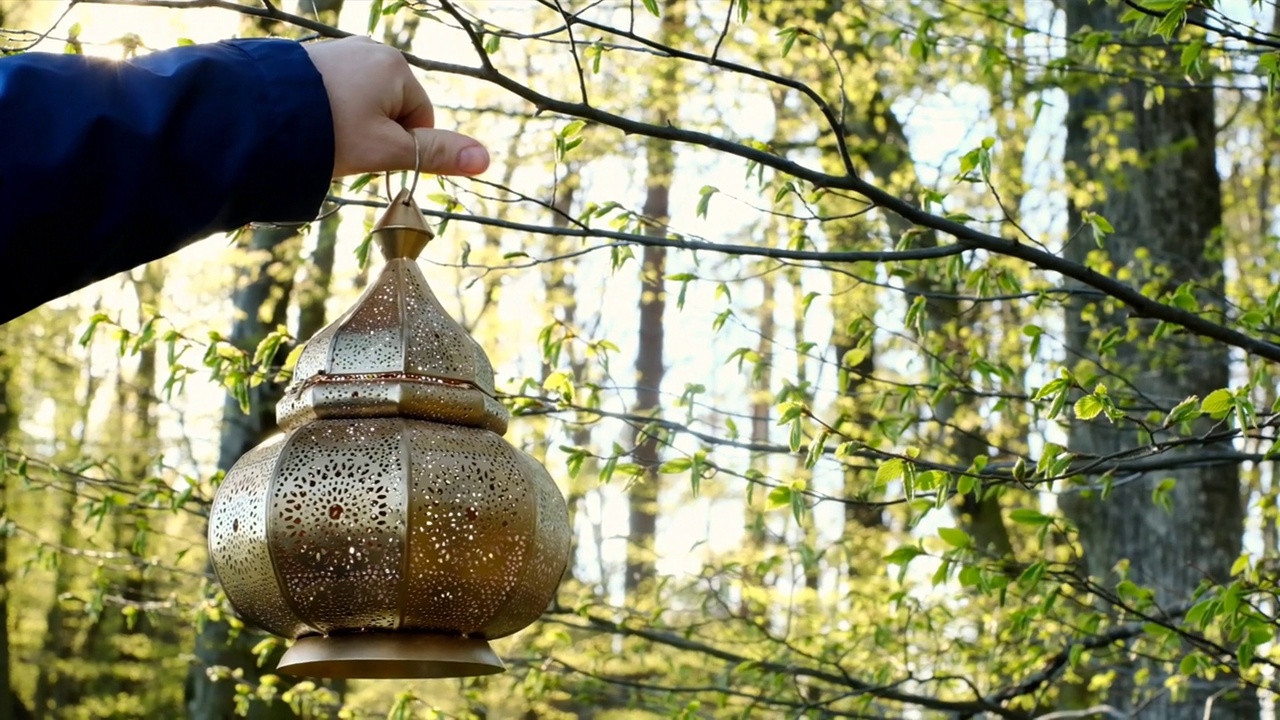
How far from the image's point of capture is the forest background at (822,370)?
9.54 ft

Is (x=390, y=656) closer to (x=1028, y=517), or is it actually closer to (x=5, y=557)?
(x=1028, y=517)

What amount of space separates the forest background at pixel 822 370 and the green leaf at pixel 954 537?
2 centimetres

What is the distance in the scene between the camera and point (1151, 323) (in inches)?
244

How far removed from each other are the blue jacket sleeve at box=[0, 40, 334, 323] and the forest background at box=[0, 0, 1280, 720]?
978 mm

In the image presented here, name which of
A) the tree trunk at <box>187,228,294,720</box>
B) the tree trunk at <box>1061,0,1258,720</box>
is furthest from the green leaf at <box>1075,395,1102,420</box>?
the tree trunk at <box>187,228,294,720</box>

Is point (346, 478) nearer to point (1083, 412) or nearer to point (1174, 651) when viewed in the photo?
point (1083, 412)

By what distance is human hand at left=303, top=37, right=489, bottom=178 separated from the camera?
1209 millimetres

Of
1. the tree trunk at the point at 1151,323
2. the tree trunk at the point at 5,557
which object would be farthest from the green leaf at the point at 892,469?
the tree trunk at the point at 5,557

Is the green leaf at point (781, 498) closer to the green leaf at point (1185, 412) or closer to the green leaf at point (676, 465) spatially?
the green leaf at point (676, 465)

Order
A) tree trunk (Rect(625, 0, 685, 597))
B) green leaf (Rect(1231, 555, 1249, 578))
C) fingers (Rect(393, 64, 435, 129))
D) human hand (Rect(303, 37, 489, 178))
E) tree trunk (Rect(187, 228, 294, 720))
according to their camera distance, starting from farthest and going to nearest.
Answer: tree trunk (Rect(625, 0, 685, 597))
tree trunk (Rect(187, 228, 294, 720))
green leaf (Rect(1231, 555, 1249, 578))
fingers (Rect(393, 64, 435, 129))
human hand (Rect(303, 37, 489, 178))

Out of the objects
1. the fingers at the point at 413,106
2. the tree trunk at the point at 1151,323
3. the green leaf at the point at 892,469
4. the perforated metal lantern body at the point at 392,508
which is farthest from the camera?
the tree trunk at the point at 1151,323

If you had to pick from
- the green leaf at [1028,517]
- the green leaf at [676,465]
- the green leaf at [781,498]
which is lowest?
the green leaf at [1028,517]

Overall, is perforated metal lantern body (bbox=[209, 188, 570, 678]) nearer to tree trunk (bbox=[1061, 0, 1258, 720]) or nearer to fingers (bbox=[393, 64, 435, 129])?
fingers (bbox=[393, 64, 435, 129])

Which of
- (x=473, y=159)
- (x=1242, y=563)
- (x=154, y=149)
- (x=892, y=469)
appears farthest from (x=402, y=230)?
(x=1242, y=563)
